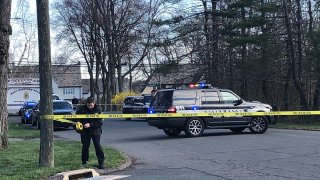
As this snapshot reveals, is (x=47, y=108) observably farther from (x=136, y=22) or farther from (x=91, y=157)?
(x=136, y=22)

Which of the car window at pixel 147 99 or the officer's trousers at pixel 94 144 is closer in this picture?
the officer's trousers at pixel 94 144

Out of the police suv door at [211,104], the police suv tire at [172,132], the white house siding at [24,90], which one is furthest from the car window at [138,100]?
the police suv door at [211,104]

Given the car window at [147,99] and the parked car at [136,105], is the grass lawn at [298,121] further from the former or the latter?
the parked car at [136,105]

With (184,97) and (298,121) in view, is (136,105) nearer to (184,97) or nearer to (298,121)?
(298,121)

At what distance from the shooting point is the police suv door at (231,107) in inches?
753

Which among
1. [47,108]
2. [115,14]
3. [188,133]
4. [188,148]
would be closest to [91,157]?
[47,108]

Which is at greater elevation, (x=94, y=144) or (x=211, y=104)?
(x=211, y=104)

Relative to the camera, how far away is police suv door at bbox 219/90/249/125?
19125mm

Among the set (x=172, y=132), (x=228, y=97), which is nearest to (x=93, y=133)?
(x=228, y=97)

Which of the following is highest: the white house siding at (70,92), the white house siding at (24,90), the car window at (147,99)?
the white house siding at (70,92)

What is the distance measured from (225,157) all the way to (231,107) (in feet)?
21.2

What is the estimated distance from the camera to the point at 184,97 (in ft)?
61.7

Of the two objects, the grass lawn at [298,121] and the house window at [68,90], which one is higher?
the house window at [68,90]

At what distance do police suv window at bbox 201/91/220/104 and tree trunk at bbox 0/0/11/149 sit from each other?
294 inches
